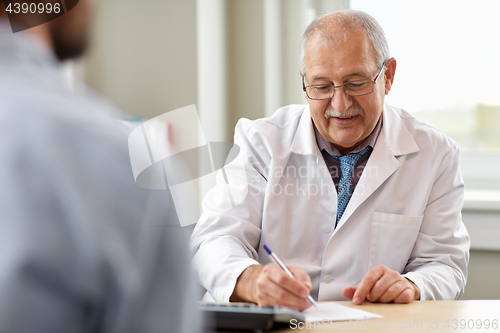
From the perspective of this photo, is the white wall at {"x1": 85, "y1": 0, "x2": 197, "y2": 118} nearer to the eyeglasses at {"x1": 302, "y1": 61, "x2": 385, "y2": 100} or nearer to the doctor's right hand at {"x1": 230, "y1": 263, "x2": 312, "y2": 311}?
the eyeglasses at {"x1": 302, "y1": 61, "x2": 385, "y2": 100}

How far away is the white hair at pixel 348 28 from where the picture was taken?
139 cm

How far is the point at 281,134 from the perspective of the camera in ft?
5.29

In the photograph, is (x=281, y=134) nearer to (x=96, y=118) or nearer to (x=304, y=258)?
(x=304, y=258)

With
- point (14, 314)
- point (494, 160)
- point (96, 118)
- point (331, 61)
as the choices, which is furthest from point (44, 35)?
point (494, 160)

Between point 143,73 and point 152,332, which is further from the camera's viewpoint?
point 143,73

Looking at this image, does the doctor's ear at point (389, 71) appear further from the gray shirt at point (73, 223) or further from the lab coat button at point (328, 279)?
the gray shirt at point (73, 223)

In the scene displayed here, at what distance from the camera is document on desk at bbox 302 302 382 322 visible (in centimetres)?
89

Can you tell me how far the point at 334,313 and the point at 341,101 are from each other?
2.26 ft

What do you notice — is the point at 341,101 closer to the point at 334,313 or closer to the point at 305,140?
the point at 305,140

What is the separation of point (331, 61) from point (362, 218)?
485 millimetres

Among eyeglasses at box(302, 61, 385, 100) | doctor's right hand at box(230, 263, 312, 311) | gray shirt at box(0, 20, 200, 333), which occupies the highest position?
eyeglasses at box(302, 61, 385, 100)

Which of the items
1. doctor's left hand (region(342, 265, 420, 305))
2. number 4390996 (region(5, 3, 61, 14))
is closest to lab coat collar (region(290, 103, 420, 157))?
doctor's left hand (region(342, 265, 420, 305))

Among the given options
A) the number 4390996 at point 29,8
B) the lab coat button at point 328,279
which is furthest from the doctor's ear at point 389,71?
the number 4390996 at point 29,8

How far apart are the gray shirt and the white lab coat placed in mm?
918
